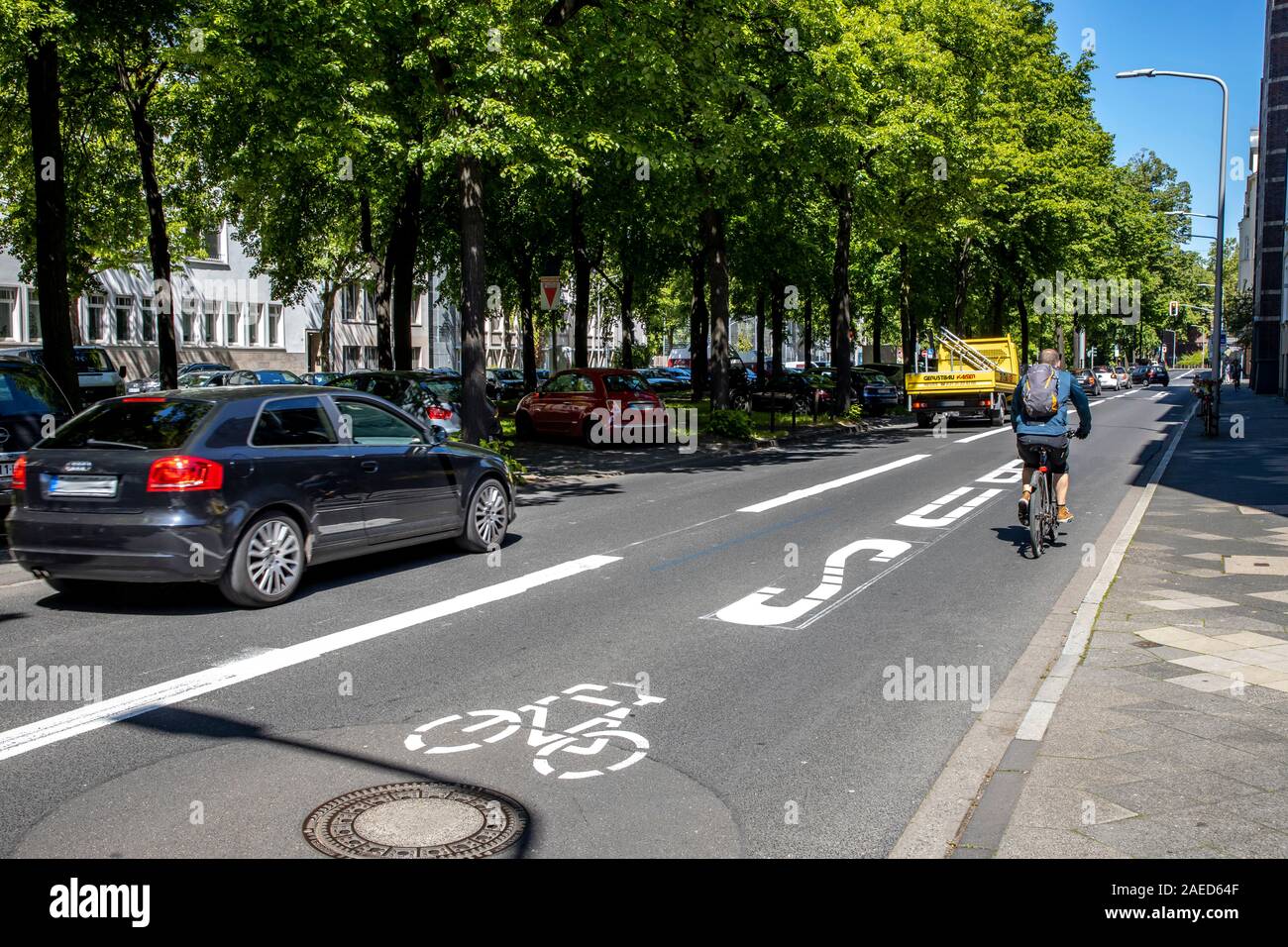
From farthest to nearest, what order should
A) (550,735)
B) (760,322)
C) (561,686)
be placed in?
(760,322), (561,686), (550,735)

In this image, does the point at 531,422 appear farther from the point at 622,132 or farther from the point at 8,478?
the point at 8,478

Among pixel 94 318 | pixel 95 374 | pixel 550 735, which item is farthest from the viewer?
pixel 94 318

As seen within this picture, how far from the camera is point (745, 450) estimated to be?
2572cm

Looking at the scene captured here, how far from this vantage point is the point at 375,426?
32.4 ft

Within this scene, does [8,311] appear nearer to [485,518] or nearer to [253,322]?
[253,322]

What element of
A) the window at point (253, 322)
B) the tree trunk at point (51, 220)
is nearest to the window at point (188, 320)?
the window at point (253, 322)

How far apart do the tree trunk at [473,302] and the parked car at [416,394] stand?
4.07ft

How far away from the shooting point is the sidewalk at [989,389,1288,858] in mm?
4379

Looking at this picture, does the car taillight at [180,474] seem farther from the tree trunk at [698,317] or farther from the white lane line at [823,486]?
the tree trunk at [698,317]

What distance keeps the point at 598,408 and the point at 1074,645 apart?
58.8ft

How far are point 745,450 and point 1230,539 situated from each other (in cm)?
1443

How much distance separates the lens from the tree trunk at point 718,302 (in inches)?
1107

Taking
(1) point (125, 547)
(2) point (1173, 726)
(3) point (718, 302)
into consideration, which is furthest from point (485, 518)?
(3) point (718, 302)

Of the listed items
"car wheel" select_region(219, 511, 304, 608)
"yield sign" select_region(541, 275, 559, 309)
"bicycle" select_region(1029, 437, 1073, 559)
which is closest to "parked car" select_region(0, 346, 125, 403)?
"yield sign" select_region(541, 275, 559, 309)
